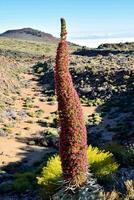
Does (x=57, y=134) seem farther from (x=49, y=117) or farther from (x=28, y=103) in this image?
(x=28, y=103)

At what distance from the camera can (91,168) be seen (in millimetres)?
10500

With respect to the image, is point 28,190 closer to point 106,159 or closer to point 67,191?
point 106,159

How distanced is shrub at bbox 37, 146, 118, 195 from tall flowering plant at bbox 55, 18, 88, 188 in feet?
7.78

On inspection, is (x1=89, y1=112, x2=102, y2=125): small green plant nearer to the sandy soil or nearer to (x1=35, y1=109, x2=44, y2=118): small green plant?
the sandy soil

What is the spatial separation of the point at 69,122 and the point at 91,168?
4015mm

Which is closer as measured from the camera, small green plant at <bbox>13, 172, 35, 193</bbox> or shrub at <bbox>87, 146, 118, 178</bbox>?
shrub at <bbox>87, 146, 118, 178</bbox>

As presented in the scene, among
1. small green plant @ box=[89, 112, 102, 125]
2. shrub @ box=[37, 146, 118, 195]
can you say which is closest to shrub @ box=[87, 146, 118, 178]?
shrub @ box=[37, 146, 118, 195]

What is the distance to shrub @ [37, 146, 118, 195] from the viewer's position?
9.86m

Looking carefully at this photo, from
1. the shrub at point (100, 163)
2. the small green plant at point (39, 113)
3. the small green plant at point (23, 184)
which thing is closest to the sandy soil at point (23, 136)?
the small green plant at point (39, 113)

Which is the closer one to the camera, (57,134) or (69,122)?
(69,122)

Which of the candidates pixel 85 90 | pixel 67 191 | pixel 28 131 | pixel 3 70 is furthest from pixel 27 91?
pixel 67 191

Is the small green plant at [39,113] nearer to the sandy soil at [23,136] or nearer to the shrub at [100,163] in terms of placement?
the sandy soil at [23,136]

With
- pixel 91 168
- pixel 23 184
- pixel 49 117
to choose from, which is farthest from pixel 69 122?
pixel 49 117

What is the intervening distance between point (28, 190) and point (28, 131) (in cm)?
2122
